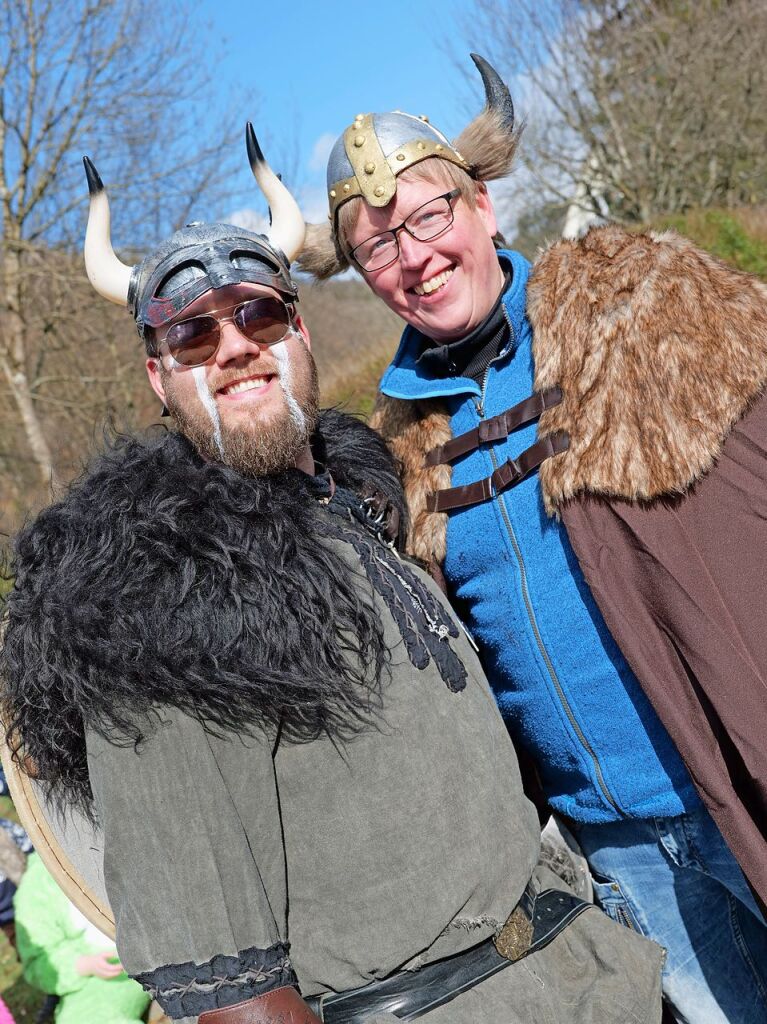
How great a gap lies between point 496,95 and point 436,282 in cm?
62

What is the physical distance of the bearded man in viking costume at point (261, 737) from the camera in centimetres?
132

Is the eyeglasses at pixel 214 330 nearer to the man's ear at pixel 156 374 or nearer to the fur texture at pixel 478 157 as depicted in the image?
the man's ear at pixel 156 374

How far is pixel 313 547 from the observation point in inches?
61.8

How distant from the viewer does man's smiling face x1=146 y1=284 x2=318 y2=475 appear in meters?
1.69

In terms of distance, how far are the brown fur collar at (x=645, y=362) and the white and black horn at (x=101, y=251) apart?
3.17 feet

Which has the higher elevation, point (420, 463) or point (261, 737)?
point (420, 463)

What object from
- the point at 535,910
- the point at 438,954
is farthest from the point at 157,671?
the point at 535,910

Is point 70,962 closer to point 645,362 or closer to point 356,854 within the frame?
point 356,854

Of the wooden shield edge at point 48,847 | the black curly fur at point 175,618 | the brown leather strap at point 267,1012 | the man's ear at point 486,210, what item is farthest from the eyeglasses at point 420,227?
the brown leather strap at point 267,1012

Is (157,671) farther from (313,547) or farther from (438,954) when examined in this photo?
(438,954)

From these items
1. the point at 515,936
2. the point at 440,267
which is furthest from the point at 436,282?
the point at 515,936

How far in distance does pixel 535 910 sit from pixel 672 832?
432 mm

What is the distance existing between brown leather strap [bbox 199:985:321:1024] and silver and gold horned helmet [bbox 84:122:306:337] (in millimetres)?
1297

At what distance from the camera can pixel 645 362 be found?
5.68 ft
